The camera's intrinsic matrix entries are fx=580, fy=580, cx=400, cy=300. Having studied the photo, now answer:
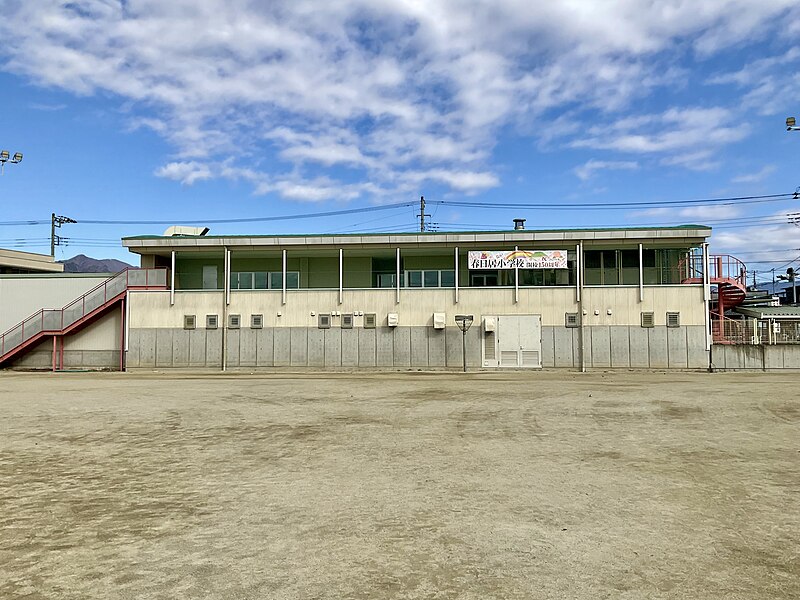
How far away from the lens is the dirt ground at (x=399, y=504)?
436 cm

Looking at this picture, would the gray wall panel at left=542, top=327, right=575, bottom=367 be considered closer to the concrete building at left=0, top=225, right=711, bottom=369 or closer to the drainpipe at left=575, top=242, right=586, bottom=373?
the concrete building at left=0, top=225, right=711, bottom=369

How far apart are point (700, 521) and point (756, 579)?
1.41 m

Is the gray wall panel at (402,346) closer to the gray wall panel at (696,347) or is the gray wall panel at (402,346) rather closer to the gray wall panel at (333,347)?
the gray wall panel at (333,347)

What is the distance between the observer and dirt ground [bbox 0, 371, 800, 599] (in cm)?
436

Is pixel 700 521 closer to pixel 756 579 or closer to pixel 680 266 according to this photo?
pixel 756 579

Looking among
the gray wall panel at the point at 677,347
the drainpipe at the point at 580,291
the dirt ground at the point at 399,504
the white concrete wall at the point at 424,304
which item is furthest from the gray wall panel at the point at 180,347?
the gray wall panel at the point at 677,347

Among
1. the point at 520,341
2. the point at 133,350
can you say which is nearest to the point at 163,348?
the point at 133,350

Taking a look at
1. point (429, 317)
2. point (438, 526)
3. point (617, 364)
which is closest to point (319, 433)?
point (438, 526)

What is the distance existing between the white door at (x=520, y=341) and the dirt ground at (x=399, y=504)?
1650cm

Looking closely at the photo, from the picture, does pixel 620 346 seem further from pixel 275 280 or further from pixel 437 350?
pixel 275 280

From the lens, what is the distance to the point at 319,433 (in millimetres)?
10625

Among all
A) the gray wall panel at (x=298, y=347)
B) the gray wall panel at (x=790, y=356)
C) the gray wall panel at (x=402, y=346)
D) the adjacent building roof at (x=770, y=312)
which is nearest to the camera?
the gray wall panel at (x=790, y=356)

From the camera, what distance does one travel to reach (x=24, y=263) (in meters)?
41.9

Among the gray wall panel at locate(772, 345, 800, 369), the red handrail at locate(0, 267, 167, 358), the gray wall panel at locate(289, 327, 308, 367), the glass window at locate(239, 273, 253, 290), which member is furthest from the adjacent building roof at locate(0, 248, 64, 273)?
the gray wall panel at locate(772, 345, 800, 369)
